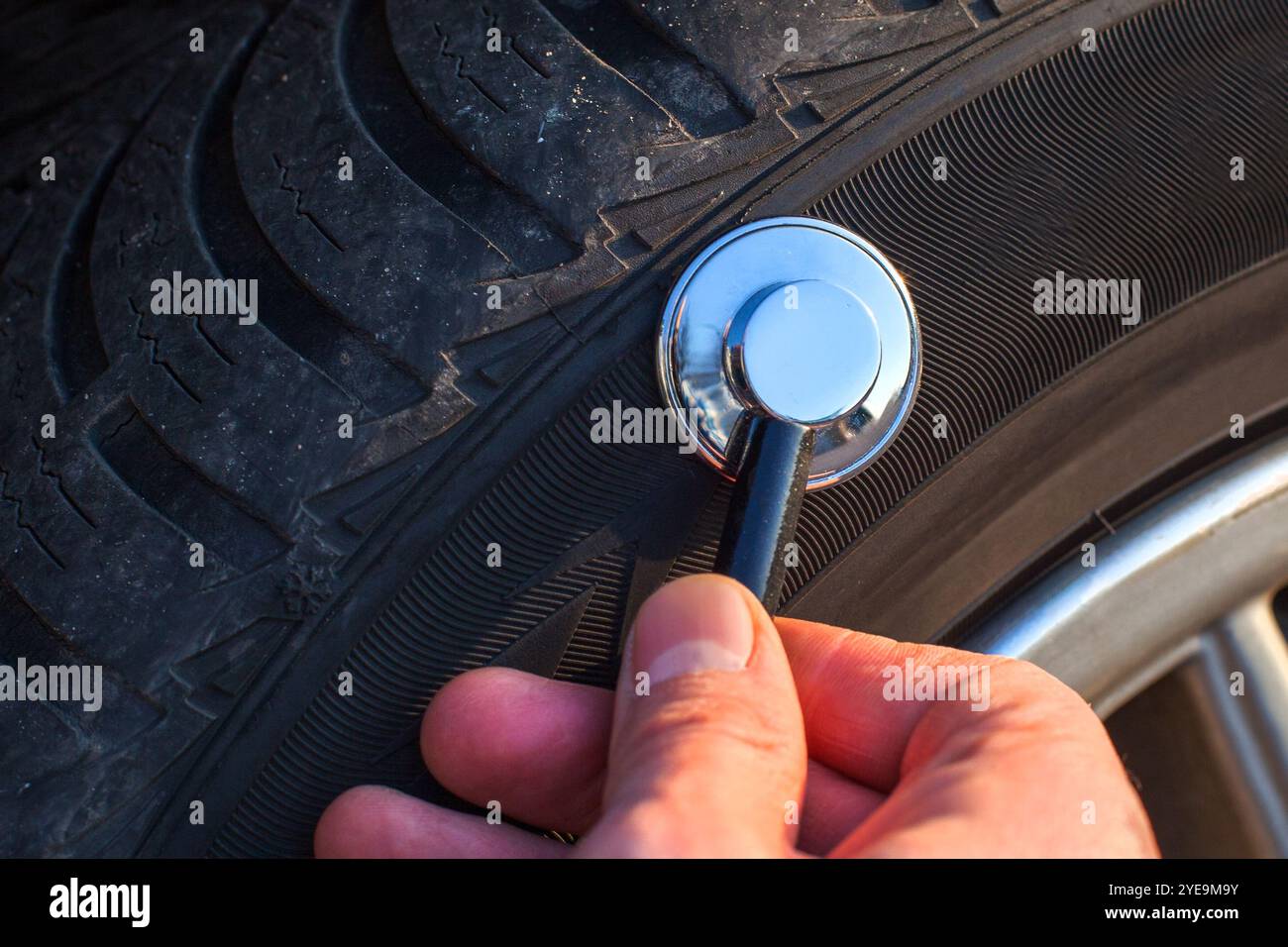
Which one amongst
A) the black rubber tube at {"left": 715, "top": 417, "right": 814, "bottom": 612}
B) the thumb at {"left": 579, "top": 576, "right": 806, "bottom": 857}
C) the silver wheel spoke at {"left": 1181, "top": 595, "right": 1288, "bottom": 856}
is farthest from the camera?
the silver wheel spoke at {"left": 1181, "top": 595, "right": 1288, "bottom": 856}

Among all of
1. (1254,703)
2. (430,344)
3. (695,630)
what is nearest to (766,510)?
(695,630)

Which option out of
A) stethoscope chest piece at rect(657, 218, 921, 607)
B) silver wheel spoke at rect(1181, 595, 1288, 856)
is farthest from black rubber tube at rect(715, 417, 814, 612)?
silver wheel spoke at rect(1181, 595, 1288, 856)

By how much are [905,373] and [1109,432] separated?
23 centimetres

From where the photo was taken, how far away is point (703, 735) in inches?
25.2

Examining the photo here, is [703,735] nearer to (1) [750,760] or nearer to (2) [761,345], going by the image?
(1) [750,760]

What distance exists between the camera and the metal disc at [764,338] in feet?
2.55

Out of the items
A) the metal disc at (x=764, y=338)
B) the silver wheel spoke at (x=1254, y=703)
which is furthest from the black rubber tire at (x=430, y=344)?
the silver wheel spoke at (x=1254, y=703)

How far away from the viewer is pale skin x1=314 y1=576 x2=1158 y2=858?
0.62m

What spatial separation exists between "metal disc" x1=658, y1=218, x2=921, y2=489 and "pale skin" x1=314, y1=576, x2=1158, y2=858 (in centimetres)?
14

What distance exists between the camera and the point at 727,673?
2.20 feet

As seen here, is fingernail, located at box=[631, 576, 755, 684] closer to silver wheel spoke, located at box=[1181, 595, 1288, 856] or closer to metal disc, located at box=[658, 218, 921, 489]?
metal disc, located at box=[658, 218, 921, 489]

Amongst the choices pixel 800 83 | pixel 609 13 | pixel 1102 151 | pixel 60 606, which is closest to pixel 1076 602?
pixel 1102 151

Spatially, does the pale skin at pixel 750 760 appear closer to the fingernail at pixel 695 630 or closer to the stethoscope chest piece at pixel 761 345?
the fingernail at pixel 695 630

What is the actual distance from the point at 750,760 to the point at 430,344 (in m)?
0.34
